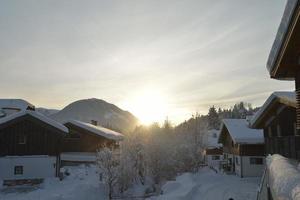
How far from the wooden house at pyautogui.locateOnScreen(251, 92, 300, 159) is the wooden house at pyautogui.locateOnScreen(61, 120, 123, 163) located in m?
22.5

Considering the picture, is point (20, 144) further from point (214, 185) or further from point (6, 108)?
point (214, 185)

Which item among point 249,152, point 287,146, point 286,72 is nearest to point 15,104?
point 249,152

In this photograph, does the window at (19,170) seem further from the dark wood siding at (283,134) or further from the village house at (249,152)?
the dark wood siding at (283,134)

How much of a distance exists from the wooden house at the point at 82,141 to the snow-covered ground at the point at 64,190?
20.4ft

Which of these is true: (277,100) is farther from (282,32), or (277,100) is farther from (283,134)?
(282,32)

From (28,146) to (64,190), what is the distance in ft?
20.4

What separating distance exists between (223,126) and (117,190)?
16575 mm

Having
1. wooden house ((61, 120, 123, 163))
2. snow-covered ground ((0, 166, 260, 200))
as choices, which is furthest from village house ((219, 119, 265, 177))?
wooden house ((61, 120, 123, 163))

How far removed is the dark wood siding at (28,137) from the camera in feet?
103

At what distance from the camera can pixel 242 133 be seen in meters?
36.2

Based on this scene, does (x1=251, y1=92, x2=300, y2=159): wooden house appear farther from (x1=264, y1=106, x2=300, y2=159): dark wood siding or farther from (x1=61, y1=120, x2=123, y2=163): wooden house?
(x1=61, y1=120, x2=123, y2=163): wooden house

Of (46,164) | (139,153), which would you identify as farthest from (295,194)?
(139,153)

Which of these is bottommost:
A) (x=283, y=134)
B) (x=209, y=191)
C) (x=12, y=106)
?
(x=209, y=191)

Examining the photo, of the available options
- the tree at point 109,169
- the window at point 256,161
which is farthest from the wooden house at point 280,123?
the tree at point 109,169
